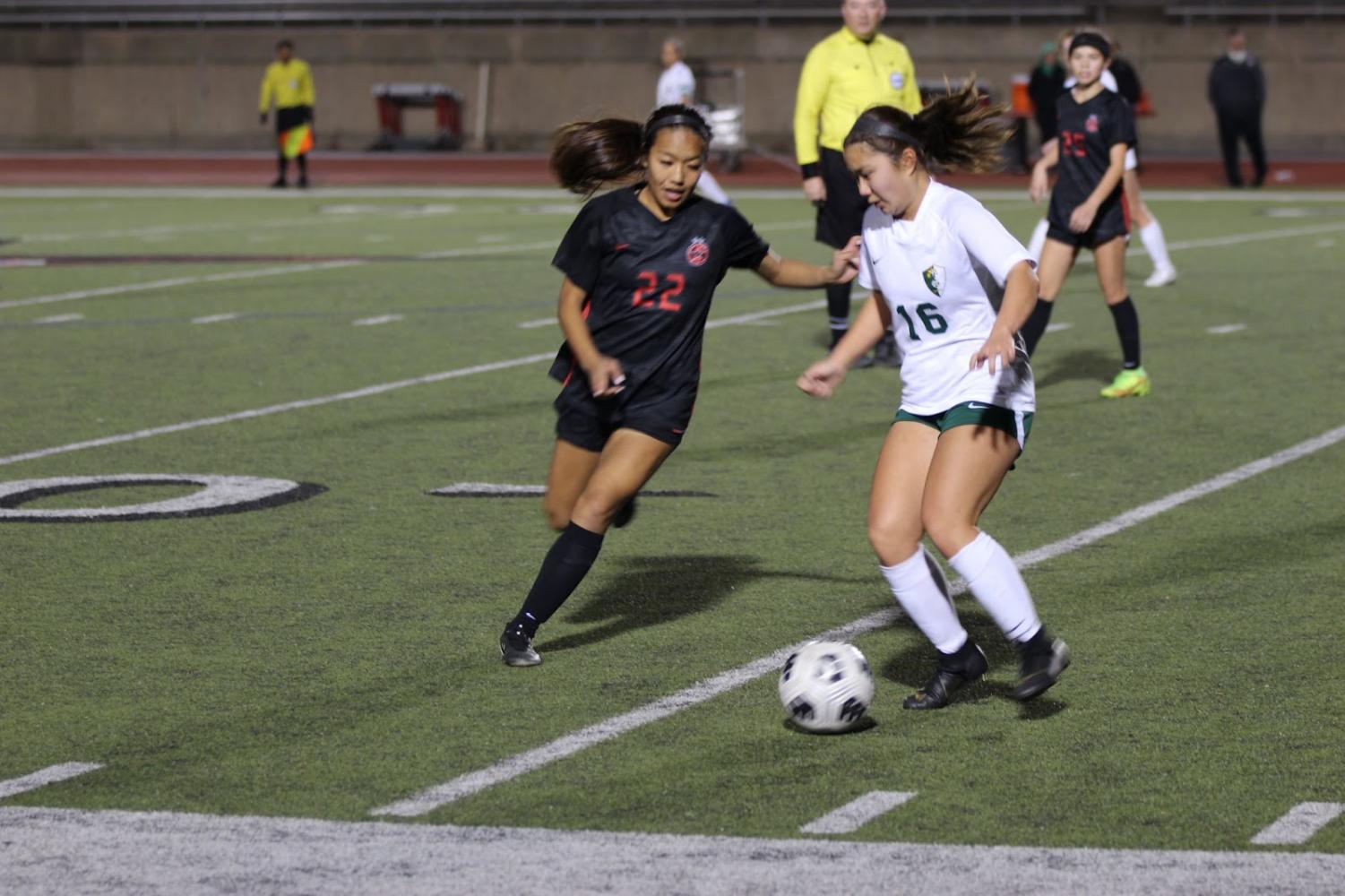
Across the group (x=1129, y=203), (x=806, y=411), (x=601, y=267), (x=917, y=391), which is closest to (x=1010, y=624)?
(x=917, y=391)

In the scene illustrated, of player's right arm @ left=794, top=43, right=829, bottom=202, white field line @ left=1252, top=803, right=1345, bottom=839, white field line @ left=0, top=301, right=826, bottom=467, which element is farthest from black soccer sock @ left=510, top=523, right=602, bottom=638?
player's right arm @ left=794, top=43, right=829, bottom=202

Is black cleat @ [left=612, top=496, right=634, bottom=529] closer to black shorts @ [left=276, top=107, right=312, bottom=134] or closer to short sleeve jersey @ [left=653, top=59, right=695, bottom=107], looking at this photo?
short sleeve jersey @ [left=653, top=59, right=695, bottom=107]

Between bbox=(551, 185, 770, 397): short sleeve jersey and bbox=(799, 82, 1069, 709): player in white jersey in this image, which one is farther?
bbox=(551, 185, 770, 397): short sleeve jersey

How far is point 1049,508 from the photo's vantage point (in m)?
9.22

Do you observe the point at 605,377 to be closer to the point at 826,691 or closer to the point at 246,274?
the point at 826,691

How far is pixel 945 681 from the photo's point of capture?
6.25 meters

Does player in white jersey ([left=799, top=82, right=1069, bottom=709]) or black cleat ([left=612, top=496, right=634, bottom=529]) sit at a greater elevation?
player in white jersey ([left=799, top=82, right=1069, bottom=709])

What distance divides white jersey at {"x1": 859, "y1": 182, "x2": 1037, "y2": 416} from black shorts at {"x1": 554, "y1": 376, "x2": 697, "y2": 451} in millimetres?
789

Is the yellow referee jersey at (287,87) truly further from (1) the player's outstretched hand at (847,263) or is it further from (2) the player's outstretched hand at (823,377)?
(2) the player's outstretched hand at (823,377)

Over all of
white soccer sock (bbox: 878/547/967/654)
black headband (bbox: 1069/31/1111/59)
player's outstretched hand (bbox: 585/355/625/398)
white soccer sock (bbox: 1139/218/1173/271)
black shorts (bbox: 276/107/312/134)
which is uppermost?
black headband (bbox: 1069/31/1111/59)

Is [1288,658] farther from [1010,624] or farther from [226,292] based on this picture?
[226,292]

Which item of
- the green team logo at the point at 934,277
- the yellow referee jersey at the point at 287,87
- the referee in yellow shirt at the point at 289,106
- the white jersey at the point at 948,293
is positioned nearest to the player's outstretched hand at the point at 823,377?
→ the white jersey at the point at 948,293

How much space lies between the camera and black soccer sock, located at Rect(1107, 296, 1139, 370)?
12367 millimetres

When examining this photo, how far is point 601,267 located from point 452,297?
37.1 ft
